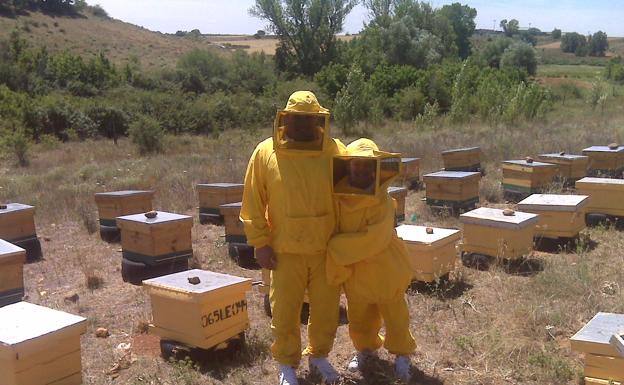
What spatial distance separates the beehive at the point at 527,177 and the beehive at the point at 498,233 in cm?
290

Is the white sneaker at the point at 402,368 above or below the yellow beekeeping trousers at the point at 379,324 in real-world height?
below

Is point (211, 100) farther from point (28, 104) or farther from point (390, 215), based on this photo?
point (390, 215)

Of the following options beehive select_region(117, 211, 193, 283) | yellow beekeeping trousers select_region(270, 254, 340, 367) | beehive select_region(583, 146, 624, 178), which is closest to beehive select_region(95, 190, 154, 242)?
beehive select_region(117, 211, 193, 283)

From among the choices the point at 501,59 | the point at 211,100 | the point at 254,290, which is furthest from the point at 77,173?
the point at 501,59

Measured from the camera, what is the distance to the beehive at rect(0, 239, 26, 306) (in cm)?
552

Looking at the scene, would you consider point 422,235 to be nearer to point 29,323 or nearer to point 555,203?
point 555,203

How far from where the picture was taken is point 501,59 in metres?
57.4

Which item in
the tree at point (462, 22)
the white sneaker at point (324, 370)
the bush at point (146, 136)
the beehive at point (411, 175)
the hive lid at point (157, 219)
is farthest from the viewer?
the tree at point (462, 22)

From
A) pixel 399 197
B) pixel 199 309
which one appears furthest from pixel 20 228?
pixel 399 197

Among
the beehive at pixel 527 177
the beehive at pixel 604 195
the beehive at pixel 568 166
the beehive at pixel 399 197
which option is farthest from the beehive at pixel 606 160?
the beehive at pixel 399 197

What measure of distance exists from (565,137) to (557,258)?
9.09m

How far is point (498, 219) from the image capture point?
634cm

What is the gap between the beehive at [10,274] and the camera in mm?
5523

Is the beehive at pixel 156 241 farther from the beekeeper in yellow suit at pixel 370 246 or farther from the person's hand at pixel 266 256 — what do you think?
the beekeeper in yellow suit at pixel 370 246
